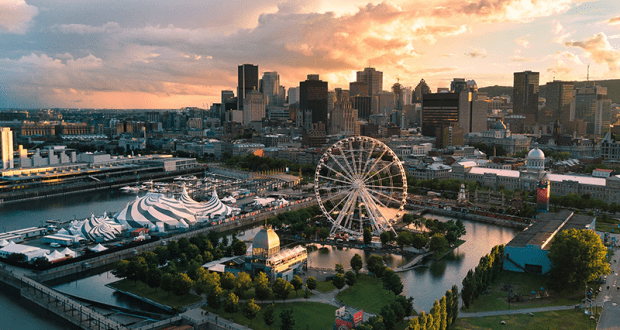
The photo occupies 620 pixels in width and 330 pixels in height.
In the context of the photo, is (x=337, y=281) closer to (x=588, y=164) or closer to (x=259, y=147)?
(x=588, y=164)

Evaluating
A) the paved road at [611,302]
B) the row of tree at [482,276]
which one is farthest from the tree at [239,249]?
the paved road at [611,302]

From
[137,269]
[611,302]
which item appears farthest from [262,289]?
[611,302]

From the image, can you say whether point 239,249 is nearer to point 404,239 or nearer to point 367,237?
point 367,237

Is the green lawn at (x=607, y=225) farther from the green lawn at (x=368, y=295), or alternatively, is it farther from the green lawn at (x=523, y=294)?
the green lawn at (x=368, y=295)

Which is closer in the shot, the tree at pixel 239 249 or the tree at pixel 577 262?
the tree at pixel 577 262

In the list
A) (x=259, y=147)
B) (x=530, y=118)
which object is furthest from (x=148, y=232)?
(x=530, y=118)

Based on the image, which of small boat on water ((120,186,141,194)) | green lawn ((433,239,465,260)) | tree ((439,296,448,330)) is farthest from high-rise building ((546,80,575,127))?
tree ((439,296,448,330))
